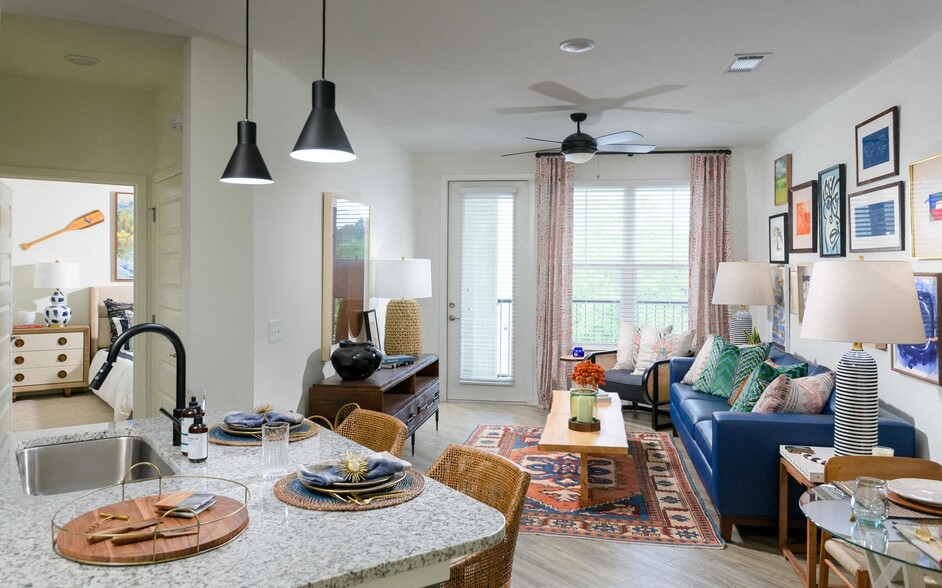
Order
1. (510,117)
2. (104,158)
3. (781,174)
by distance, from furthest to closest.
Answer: (781,174) → (510,117) → (104,158)

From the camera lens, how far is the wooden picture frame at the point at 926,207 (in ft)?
10.5

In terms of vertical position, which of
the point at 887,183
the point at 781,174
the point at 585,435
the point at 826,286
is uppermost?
the point at 781,174

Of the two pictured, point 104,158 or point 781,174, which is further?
point 781,174

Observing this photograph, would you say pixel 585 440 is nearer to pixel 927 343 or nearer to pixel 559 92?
pixel 927 343

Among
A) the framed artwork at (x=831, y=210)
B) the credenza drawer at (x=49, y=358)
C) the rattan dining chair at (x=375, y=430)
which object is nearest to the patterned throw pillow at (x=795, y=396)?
the framed artwork at (x=831, y=210)

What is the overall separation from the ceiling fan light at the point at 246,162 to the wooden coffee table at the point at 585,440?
2258 millimetres

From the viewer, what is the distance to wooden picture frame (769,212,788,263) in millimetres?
5473

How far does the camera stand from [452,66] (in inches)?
149

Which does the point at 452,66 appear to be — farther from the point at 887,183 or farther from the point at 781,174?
the point at 781,174

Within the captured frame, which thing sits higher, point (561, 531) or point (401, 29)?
point (401, 29)

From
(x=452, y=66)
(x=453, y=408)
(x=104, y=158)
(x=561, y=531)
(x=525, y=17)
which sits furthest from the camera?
(x=453, y=408)

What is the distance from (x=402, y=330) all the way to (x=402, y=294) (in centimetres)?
33

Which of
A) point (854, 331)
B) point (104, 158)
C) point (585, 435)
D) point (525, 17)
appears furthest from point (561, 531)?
point (104, 158)

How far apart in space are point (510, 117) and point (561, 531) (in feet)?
9.86
